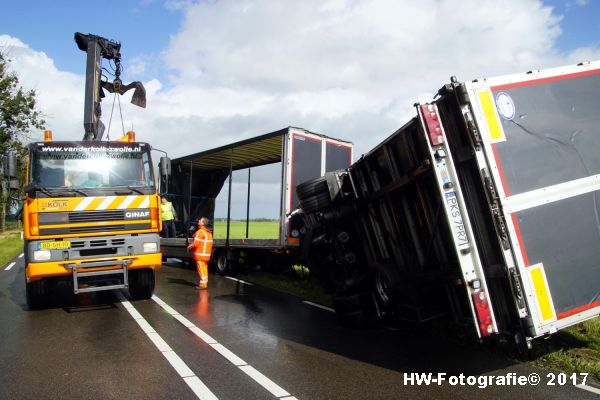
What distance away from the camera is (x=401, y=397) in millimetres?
4250

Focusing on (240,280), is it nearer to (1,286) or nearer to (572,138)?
(1,286)

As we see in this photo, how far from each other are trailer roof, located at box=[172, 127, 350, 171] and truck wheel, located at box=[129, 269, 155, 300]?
3713 mm

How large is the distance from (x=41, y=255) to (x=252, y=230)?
5.54 meters

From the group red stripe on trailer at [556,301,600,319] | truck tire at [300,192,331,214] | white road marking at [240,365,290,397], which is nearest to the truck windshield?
truck tire at [300,192,331,214]

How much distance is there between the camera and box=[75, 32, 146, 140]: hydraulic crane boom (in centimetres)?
1004

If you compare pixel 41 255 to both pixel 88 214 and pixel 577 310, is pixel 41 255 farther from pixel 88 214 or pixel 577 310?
pixel 577 310

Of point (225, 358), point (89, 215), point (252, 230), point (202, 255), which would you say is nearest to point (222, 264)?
point (252, 230)

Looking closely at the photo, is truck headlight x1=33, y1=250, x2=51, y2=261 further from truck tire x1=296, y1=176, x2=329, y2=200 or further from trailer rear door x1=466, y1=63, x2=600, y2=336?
trailer rear door x1=466, y1=63, x2=600, y2=336

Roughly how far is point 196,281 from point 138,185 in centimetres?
424

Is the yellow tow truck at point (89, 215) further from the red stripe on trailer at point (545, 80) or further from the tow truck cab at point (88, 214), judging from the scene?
the red stripe on trailer at point (545, 80)

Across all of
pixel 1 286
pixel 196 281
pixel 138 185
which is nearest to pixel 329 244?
pixel 138 185

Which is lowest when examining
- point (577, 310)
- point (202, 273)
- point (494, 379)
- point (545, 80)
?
point (494, 379)

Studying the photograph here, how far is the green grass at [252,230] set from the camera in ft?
35.3

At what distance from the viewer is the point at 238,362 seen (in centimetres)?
517
